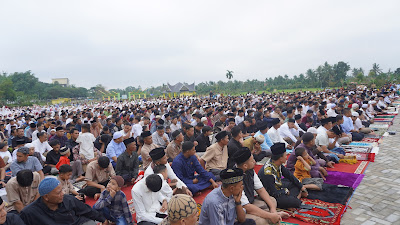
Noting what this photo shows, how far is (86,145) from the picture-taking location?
595cm

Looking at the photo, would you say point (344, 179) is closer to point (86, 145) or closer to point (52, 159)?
point (86, 145)

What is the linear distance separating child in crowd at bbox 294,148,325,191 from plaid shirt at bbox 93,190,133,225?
9.37 ft

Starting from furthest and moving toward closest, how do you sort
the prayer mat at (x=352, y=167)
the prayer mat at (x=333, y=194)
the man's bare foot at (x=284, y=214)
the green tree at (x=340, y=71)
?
the green tree at (x=340, y=71) < the prayer mat at (x=352, y=167) < the prayer mat at (x=333, y=194) < the man's bare foot at (x=284, y=214)

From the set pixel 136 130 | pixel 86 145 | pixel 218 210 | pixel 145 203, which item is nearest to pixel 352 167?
pixel 218 210

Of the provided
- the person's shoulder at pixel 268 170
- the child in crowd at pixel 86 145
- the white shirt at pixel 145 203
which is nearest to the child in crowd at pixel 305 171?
the person's shoulder at pixel 268 170

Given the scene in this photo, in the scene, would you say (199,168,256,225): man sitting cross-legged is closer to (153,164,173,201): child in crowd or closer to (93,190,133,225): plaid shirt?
(153,164,173,201): child in crowd

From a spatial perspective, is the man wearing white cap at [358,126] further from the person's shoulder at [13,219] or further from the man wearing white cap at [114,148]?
the person's shoulder at [13,219]

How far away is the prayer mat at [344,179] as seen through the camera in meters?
4.48

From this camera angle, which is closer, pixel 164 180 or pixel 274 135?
pixel 164 180

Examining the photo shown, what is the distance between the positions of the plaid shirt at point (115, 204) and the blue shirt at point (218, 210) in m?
1.18

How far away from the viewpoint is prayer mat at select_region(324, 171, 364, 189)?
4484mm

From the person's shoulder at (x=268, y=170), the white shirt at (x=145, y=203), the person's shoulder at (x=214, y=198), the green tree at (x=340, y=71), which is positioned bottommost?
the white shirt at (x=145, y=203)

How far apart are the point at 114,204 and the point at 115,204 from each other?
0.01 meters

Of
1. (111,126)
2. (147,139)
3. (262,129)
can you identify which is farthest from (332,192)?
(111,126)
